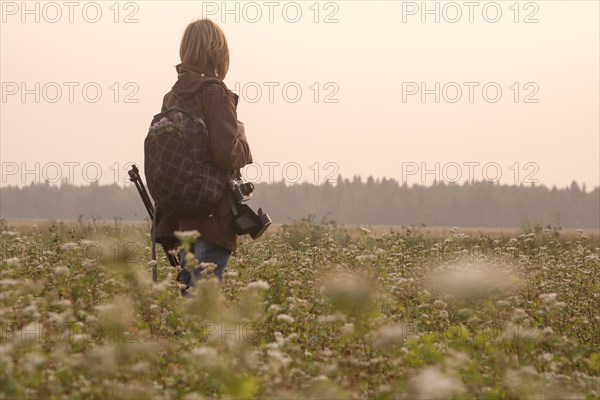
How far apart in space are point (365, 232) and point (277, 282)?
1.91 meters

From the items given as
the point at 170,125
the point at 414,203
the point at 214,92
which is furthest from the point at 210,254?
the point at 414,203

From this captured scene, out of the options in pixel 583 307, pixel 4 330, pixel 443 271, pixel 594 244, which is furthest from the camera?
pixel 594 244

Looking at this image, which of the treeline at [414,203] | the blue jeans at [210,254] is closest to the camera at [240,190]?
the blue jeans at [210,254]

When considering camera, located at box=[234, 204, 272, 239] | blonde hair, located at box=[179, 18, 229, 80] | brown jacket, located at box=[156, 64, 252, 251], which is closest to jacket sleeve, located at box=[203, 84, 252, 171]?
brown jacket, located at box=[156, 64, 252, 251]

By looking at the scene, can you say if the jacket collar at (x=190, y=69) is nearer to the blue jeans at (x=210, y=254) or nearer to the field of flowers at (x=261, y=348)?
the blue jeans at (x=210, y=254)

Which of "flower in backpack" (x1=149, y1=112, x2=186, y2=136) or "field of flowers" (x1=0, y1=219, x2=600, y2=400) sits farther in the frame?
"flower in backpack" (x1=149, y1=112, x2=186, y2=136)

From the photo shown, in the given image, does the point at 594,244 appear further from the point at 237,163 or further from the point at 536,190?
the point at 536,190

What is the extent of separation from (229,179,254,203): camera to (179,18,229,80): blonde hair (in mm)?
941

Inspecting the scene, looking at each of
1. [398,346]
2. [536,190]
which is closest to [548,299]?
[398,346]

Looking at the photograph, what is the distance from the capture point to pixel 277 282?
8.95 meters

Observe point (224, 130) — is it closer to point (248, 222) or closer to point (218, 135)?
point (218, 135)

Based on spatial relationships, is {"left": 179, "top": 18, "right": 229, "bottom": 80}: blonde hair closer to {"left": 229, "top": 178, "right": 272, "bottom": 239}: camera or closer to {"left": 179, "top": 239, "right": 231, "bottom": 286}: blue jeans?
{"left": 229, "top": 178, "right": 272, "bottom": 239}: camera

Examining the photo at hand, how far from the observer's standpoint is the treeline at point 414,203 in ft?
577

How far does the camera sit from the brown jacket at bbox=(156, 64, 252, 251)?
6270mm
